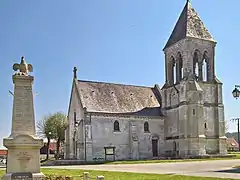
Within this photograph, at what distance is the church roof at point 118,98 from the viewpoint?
5403 cm

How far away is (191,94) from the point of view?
176 ft

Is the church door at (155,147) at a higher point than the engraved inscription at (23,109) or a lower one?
lower

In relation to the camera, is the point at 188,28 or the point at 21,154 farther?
the point at 188,28

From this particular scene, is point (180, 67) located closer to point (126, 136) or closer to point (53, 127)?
point (126, 136)

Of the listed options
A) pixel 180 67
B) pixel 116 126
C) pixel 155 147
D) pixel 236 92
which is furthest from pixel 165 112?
pixel 236 92

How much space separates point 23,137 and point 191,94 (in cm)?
4152

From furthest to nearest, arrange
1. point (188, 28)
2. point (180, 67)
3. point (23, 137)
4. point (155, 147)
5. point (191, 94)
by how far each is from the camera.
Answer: point (180, 67) < point (188, 28) < point (155, 147) < point (191, 94) < point (23, 137)

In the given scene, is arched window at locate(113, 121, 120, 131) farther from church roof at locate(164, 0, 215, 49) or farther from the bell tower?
church roof at locate(164, 0, 215, 49)

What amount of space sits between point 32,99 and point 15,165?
8.75 feet

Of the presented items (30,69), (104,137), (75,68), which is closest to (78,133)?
(104,137)

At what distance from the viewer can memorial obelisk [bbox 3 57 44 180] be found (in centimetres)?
1463

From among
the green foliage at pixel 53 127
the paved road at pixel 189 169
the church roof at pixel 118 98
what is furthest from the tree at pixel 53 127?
the paved road at pixel 189 169

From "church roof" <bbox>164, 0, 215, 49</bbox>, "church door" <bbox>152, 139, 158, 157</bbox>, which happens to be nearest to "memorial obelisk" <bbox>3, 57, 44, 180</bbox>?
"church door" <bbox>152, 139, 158, 157</bbox>

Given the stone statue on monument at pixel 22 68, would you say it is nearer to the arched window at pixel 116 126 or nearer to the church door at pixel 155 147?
the arched window at pixel 116 126
